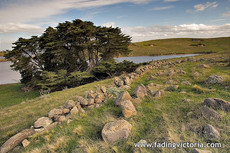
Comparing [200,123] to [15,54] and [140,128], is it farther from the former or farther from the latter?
[15,54]

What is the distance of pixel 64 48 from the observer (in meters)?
17.4

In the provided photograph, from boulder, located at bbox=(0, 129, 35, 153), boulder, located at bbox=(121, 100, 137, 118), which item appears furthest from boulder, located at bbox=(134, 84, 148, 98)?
boulder, located at bbox=(0, 129, 35, 153)

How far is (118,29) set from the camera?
67.7ft

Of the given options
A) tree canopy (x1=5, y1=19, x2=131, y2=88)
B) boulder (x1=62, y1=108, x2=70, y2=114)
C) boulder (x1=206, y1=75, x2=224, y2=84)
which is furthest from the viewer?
tree canopy (x1=5, y1=19, x2=131, y2=88)

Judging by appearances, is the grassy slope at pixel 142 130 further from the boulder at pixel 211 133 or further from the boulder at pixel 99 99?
the boulder at pixel 99 99

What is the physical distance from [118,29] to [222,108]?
19.7 meters

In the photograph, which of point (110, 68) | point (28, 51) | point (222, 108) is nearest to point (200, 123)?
point (222, 108)

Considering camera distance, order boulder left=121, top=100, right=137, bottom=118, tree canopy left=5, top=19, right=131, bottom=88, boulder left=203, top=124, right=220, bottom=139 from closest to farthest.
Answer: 1. boulder left=203, top=124, right=220, bottom=139
2. boulder left=121, top=100, right=137, bottom=118
3. tree canopy left=5, top=19, right=131, bottom=88

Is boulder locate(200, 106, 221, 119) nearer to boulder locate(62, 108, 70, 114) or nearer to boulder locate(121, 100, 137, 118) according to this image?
boulder locate(121, 100, 137, 118)

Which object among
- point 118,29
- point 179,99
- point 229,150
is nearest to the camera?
point 229,150

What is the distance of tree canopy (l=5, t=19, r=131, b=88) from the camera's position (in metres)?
16.4

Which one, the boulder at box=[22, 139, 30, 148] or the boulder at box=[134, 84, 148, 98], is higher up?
the boulder at box=[134, 84, 148, 98]

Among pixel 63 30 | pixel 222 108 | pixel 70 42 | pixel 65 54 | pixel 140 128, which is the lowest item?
pixel 140 128

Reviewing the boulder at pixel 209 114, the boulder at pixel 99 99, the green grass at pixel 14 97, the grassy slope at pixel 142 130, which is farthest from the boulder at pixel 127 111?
the green grass at pixel 14 97
